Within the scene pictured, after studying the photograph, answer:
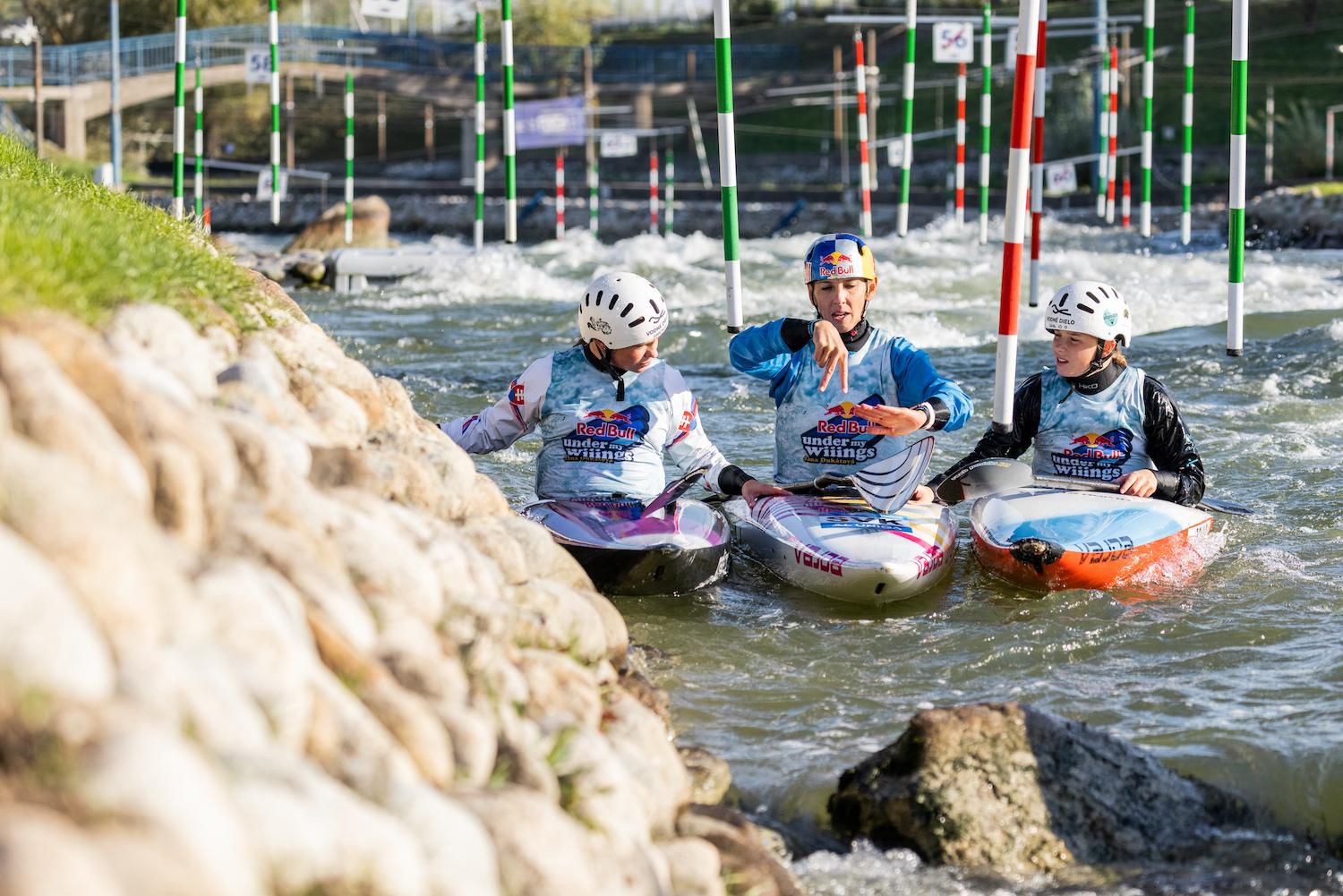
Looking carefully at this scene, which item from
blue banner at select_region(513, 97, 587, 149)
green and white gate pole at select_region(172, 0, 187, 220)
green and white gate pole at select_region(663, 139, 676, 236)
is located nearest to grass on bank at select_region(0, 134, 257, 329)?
green and white gate pole at select_region(172, 0, 187, 220)

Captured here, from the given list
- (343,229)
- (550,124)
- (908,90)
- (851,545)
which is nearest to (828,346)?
(851,545)

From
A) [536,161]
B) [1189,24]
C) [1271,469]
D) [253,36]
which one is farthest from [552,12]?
[1271,469]

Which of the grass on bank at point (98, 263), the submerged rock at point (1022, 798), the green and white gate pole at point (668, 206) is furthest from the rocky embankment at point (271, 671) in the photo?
the green and white gate pole at point (668, 206)

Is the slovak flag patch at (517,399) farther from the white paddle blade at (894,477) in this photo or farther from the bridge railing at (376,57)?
the bridge railing at (376,57)

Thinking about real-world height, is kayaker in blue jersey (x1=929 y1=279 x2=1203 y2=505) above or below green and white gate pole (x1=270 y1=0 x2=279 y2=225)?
below

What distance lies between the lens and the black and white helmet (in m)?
6.50

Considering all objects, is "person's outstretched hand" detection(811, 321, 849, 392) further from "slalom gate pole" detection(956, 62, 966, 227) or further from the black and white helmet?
"slalom gate pole" detection(956, 62, 966, 227)

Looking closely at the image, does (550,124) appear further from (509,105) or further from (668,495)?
(668,495)

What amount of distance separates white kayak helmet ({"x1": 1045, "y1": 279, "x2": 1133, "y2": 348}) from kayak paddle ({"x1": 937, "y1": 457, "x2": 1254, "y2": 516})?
0.61m

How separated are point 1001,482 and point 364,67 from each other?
3532 cm

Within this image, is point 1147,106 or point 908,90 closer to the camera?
point 908,90

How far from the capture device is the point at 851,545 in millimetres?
6508

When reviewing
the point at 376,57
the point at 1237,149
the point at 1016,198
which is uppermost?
the point at 376,57

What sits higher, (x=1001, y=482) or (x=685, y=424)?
(x=685, y=424)
